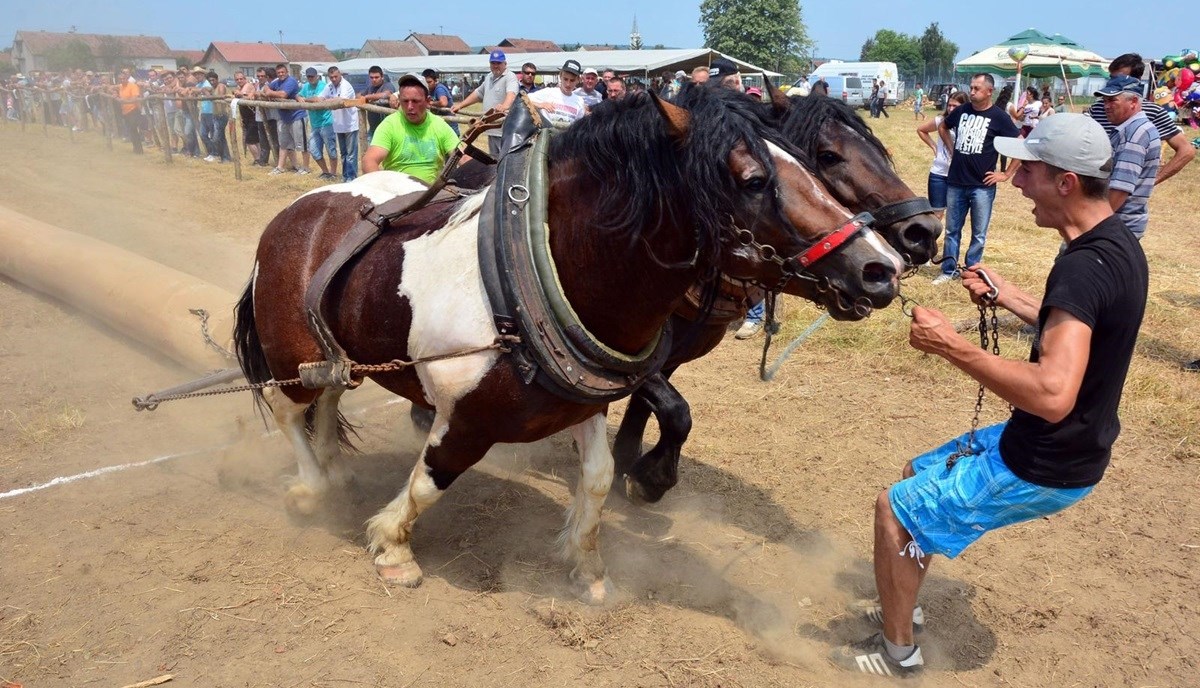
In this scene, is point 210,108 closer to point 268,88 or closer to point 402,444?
point 268,88

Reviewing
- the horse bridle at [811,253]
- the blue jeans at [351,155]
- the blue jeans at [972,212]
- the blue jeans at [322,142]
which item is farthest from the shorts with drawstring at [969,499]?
the blue jeans at [322,142]

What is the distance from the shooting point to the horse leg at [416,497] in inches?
110

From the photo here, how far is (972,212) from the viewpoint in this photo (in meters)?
7.44

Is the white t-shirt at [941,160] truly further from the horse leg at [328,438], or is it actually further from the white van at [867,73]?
the white van at [867,73]

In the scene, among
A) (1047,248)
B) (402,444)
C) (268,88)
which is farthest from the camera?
(268,88)

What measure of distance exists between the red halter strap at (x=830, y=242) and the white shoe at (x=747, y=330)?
14.2ft

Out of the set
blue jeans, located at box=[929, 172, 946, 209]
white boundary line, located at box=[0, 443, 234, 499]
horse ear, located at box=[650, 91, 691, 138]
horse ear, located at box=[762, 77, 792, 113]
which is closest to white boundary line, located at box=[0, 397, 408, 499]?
white boundary line, located at box=[0, 443, 234, 499]

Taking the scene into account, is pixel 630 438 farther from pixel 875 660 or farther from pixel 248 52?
pixel 248 52

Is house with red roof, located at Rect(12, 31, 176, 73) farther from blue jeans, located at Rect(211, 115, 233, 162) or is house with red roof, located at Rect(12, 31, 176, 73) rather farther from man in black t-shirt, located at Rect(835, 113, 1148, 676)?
man in black t-shirt, located at Rect(835, 113, 1148, 676)

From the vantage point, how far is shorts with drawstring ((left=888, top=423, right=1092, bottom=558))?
7.64 ft

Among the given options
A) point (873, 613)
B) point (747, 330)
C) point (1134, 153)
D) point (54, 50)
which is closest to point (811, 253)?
point (873, 613)

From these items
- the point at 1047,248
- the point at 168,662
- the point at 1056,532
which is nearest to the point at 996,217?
the point at 1047,248

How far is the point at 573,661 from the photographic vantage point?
2.78 m

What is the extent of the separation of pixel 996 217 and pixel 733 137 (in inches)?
424
